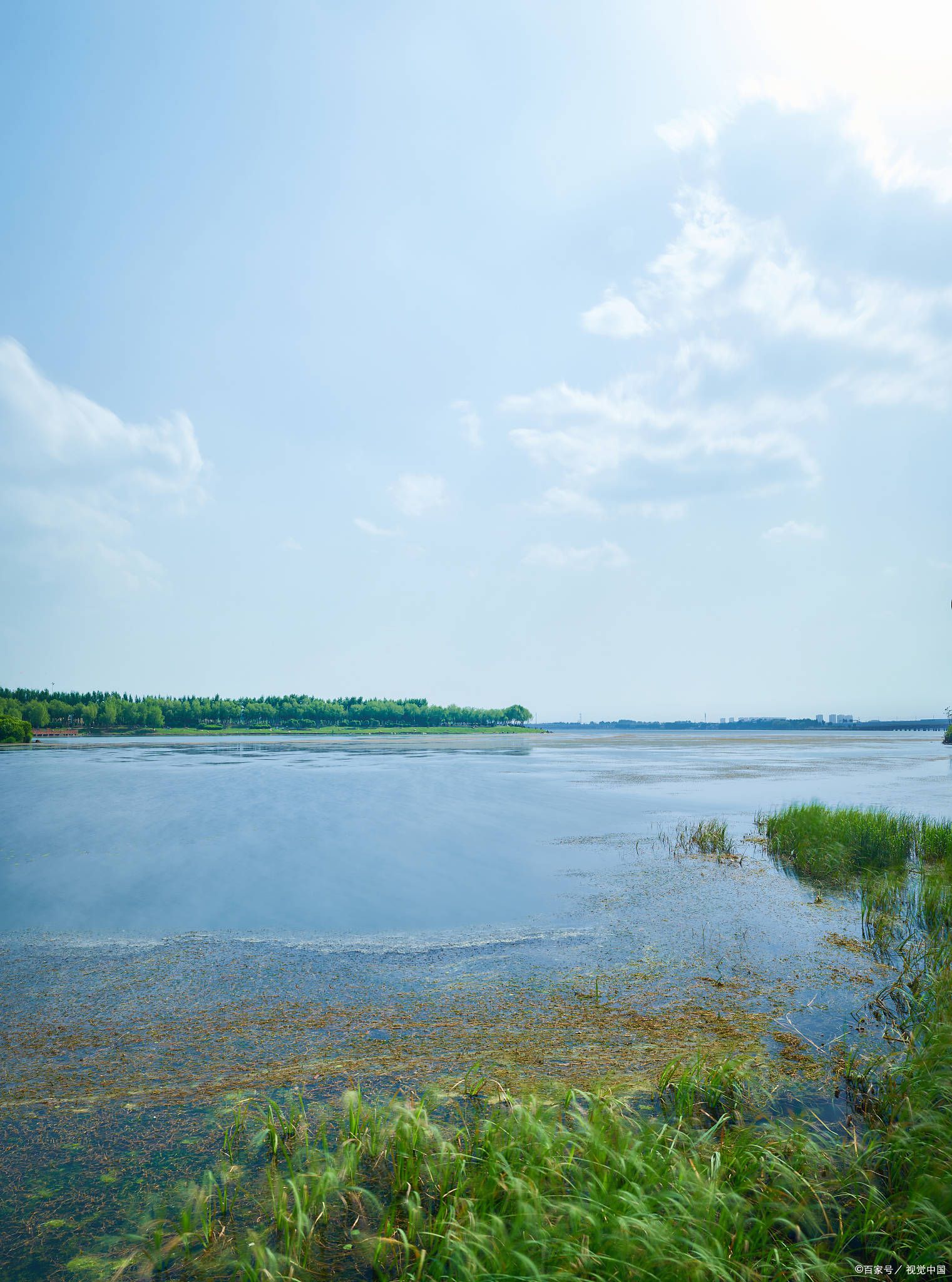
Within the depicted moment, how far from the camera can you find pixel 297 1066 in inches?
260

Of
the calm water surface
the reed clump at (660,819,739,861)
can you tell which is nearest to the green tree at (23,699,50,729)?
the calm water surface

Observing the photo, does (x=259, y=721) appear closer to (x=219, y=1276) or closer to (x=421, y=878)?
(x=421, y=878)

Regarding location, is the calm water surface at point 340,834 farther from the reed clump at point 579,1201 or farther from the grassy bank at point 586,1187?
the reed clump at point 579,1201

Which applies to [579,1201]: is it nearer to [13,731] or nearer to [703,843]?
[703,843]

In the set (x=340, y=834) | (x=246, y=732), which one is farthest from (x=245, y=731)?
(x=340, y=834)

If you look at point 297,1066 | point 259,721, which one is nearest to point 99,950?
point 297,1066

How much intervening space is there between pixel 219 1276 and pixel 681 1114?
Result: 351cm

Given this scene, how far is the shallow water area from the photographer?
6.30 m

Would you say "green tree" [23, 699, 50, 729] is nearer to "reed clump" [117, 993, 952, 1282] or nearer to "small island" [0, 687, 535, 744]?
"small island" [0, 687, 535, 744]

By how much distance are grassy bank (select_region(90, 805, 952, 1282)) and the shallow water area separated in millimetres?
715

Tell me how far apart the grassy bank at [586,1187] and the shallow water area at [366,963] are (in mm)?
715

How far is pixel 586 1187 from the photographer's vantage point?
4000 mm

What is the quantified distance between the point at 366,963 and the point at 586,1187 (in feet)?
22.1

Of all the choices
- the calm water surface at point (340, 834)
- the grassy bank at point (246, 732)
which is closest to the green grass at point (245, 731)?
the grassy bank at point (246, 732)
